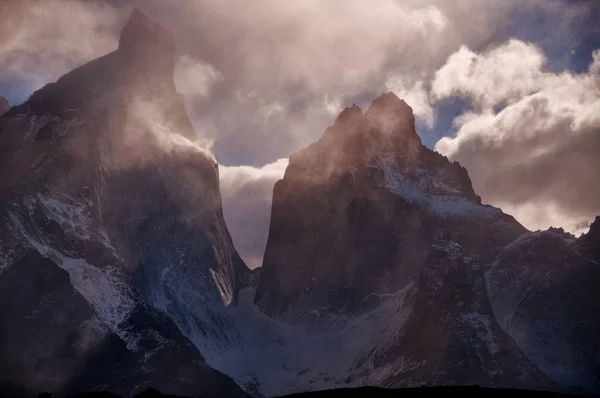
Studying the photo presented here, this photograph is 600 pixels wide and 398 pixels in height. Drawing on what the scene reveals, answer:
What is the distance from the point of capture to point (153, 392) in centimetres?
10619

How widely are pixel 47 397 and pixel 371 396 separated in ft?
127

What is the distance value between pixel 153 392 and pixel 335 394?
2289 centimetres

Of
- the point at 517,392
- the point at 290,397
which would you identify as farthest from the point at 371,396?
the point at 517,392

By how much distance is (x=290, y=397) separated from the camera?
362ft

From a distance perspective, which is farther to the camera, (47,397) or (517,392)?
(517,392)

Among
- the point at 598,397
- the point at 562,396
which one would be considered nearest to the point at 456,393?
the point at 562,396

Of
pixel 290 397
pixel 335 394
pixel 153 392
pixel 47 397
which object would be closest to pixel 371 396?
pixel 335 394

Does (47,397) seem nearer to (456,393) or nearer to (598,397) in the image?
(456,393)

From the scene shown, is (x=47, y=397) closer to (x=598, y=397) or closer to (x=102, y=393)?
(x=102, y=393)

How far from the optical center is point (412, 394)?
106 meters

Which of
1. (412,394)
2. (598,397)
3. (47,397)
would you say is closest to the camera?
(47,397)

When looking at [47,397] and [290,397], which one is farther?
[290,397]

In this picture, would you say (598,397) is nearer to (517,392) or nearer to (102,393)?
(517,392)

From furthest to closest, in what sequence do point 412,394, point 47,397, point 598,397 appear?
point 598,397
point 412,394
point 47,397
